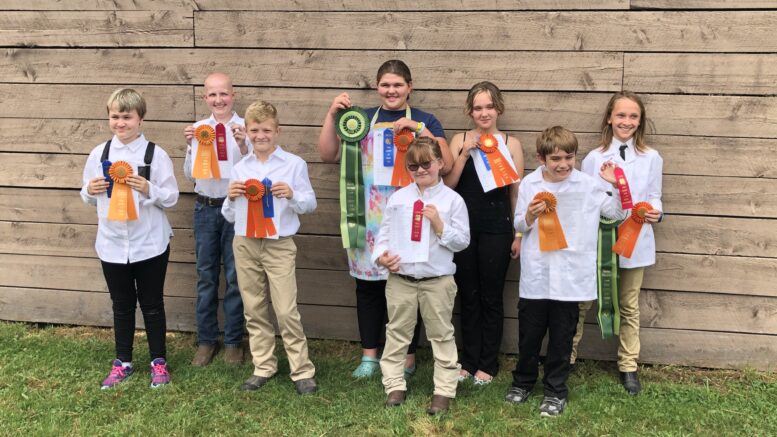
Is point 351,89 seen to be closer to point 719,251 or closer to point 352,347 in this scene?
point 352,347

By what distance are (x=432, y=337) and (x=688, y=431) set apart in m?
1.30

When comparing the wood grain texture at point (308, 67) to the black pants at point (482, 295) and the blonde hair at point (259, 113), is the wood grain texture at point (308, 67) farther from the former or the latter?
the black pants at point (482, 295)

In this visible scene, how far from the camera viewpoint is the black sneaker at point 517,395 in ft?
11.2

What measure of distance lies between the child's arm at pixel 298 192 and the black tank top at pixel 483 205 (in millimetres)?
831

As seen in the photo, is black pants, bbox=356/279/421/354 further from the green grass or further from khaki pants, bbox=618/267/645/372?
khaki pants, bbox=618/267/645/372

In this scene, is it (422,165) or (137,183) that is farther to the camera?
(137,183)

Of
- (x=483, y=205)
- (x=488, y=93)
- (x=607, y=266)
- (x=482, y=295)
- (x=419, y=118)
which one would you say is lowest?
(x=482, y=295)

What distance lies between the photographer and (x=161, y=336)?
12.1ft

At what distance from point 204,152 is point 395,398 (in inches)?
66.2

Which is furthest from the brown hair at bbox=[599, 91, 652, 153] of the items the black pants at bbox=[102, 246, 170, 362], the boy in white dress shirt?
the black pants at bbox=[102, 246, 170, 362]

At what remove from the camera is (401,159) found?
138 inches

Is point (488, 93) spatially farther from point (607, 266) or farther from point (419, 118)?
point (607, 266)

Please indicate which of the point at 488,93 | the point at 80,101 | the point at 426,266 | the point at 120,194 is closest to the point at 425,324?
the point at 426,266

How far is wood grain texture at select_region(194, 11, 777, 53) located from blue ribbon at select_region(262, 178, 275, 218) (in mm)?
1086
